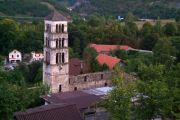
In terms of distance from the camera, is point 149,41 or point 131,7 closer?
point 149,41

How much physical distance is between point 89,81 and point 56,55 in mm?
5032

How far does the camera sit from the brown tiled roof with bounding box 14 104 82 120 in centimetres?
3441

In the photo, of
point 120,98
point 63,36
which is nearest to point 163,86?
point 120,98

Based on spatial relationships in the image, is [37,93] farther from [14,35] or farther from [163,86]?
[14,35]

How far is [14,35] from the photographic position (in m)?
75.4

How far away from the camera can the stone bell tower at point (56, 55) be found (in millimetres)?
48469

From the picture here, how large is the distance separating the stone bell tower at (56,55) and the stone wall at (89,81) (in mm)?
968

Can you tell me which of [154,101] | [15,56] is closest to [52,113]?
[154,101]

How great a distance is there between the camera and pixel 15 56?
2859 inches

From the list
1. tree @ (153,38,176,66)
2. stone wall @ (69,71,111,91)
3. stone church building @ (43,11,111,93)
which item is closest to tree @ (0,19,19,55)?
tree @ (153,38,176,66)

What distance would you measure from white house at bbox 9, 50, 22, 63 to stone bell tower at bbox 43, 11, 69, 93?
23.5 metres

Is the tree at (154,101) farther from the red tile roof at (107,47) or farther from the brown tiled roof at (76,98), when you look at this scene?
the red tile roof at (107,47)

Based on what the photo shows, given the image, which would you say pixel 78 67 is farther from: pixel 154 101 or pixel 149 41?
pixel 154 101

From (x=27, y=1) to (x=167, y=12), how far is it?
36.3m
